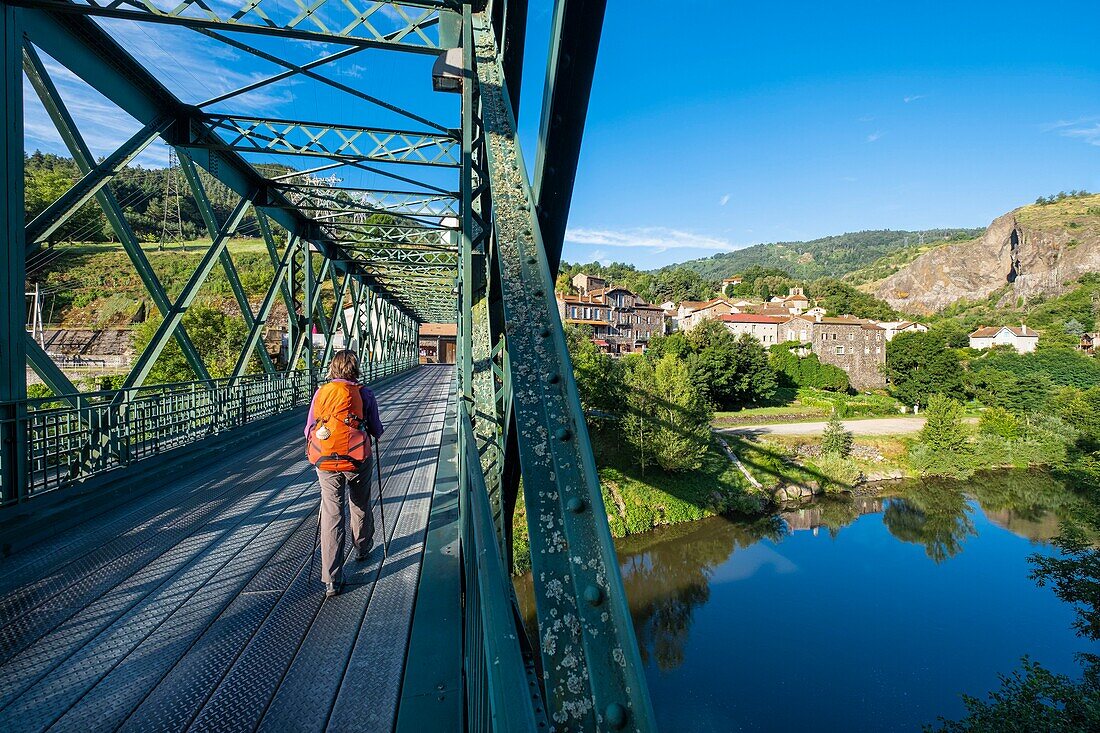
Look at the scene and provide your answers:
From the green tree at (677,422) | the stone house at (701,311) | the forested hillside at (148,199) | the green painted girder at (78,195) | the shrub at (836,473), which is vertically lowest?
the shrub at (836,473)

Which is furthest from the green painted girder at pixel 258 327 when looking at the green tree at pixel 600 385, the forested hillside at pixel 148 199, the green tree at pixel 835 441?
the green tree at pixel 835 441

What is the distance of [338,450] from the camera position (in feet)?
10.0

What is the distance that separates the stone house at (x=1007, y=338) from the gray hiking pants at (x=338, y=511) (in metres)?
84.9

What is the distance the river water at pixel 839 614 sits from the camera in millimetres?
13680

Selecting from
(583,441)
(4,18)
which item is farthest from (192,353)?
(583,441)

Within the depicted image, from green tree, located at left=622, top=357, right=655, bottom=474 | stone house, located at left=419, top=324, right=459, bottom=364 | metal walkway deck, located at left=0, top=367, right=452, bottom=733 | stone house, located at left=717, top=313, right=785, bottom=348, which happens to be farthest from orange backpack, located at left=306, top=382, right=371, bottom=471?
stone house, located at left=717, top=313, right=785, bottom=348

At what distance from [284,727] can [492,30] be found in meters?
3.39

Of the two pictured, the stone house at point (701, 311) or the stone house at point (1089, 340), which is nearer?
the stone house at point (701, 311)

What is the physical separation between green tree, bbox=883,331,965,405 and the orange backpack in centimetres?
5226

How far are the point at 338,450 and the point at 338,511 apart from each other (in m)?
0.35

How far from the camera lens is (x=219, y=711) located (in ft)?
6.56

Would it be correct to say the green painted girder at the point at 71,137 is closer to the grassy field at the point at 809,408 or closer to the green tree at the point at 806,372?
the grassy field at the point at 809,408

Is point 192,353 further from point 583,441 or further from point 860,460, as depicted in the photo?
point 860,460

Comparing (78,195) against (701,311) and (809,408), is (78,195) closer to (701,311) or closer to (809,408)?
(809,408)
